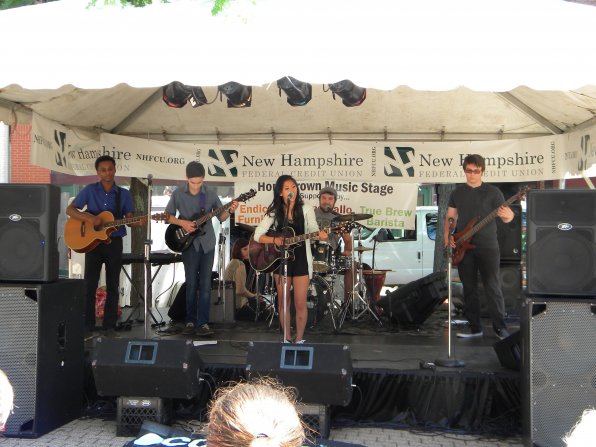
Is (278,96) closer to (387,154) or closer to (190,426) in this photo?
(387,154)

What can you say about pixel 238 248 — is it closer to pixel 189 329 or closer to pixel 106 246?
pixel 189 329

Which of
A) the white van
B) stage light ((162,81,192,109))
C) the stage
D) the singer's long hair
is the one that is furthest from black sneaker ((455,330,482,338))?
the white van

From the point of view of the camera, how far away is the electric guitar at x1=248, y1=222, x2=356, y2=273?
5523 mm

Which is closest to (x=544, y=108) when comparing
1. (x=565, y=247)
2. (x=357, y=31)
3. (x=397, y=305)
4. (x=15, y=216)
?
(x=397, y=305)

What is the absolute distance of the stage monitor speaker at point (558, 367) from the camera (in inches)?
151

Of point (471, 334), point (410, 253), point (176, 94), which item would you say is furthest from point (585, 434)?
point (410, 253)

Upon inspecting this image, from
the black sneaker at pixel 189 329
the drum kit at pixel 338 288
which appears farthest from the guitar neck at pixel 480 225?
the black sneaker at pixel 189 329

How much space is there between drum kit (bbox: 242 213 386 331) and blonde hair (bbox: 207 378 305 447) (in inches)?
213

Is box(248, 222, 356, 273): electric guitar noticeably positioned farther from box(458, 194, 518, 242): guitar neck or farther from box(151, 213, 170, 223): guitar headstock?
box(458, 194, 518, 242): guitar neck

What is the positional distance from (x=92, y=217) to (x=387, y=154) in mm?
3391

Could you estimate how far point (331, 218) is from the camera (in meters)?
7.39

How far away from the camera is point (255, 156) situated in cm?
794

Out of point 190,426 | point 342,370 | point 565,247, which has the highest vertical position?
point 565,247

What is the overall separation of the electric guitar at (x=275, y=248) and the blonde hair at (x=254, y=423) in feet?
13.1
